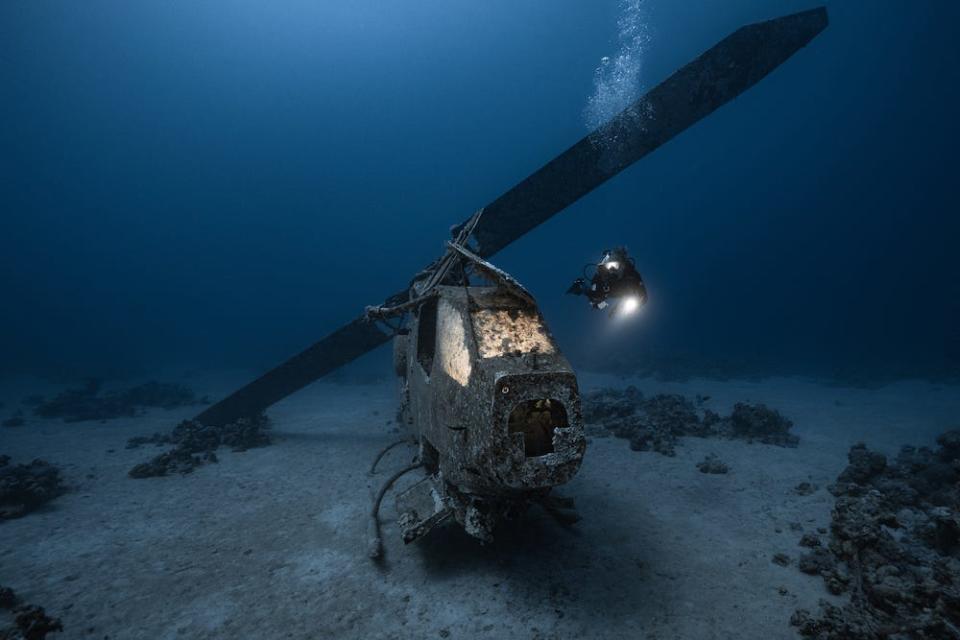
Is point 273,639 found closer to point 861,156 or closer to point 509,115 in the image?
point 861,156

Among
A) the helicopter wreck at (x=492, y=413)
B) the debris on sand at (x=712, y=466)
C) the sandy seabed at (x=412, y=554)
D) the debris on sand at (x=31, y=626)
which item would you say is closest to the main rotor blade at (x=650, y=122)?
the helicopter wreck at (x=492, y=413)

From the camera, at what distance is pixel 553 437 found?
334 centimetres

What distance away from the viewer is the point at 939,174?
9050 centimetres

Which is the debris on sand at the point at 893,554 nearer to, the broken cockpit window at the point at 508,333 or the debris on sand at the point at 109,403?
the broken cockpit window at the point at 508,333

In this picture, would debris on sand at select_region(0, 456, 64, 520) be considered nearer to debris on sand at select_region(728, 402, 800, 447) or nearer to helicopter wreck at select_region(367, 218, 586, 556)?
helicopter wreck at select_region(367, 218, 586, 556)

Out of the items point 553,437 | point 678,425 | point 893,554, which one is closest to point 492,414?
point 553,437

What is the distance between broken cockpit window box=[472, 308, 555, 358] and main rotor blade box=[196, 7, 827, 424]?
390 cm

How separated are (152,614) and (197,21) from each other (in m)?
181

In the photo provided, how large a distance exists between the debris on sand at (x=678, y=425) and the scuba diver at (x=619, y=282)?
3.54 meters

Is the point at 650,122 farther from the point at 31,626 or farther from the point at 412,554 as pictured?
the point at 31,626

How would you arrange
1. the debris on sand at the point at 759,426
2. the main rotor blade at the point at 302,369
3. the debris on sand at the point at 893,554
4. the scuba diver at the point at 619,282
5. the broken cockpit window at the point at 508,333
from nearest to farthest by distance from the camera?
the debris on sand at the point at 893,554
the broken cockpit window at the point at 508,333
the scuba diver at the point at 619,282
the debris on sand at the point at 759,426
the main rotor blade at the point at 302,369

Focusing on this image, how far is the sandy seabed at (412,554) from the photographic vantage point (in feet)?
11.7

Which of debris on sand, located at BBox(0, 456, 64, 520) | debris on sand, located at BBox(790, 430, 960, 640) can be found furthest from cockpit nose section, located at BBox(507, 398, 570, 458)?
debris on sand, located at BBox(0, 456, 64, 520)

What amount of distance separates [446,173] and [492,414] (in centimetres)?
16386
